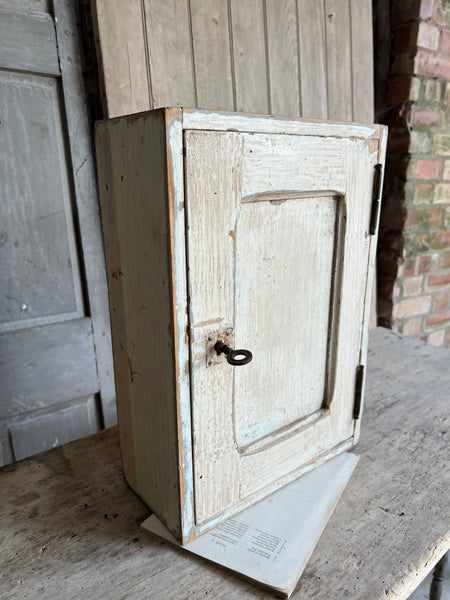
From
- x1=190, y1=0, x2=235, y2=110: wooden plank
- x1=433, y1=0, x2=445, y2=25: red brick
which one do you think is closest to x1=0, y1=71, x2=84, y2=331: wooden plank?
x1=190, y1=0, x2=235, y2=110: wooden plank

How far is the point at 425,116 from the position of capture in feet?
4.88

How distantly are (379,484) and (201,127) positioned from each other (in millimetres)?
638

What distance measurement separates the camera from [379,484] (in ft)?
2.42

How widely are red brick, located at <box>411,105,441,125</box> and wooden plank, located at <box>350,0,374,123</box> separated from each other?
0.21 m

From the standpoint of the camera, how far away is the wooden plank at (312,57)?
117cm

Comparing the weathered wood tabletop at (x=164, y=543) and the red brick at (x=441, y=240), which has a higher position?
the red brick at (x=441, y=240)

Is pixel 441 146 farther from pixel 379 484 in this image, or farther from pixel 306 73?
pixel 379 484

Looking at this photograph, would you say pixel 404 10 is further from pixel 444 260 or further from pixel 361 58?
pixel 444 260

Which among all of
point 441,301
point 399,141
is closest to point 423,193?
point 399,141

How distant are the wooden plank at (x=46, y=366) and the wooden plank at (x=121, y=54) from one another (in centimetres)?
54

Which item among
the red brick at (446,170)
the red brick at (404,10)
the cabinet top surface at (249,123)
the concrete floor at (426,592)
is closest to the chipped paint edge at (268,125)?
the cabinet top surface at (249,123)

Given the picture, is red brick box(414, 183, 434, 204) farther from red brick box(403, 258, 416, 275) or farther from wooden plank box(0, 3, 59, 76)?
wooden plank box(0, 3, 59, 76)

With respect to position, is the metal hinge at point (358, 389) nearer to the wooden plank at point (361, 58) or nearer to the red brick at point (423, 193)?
the wooden plank at point (361, 58)

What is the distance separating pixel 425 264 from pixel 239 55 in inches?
41.9
